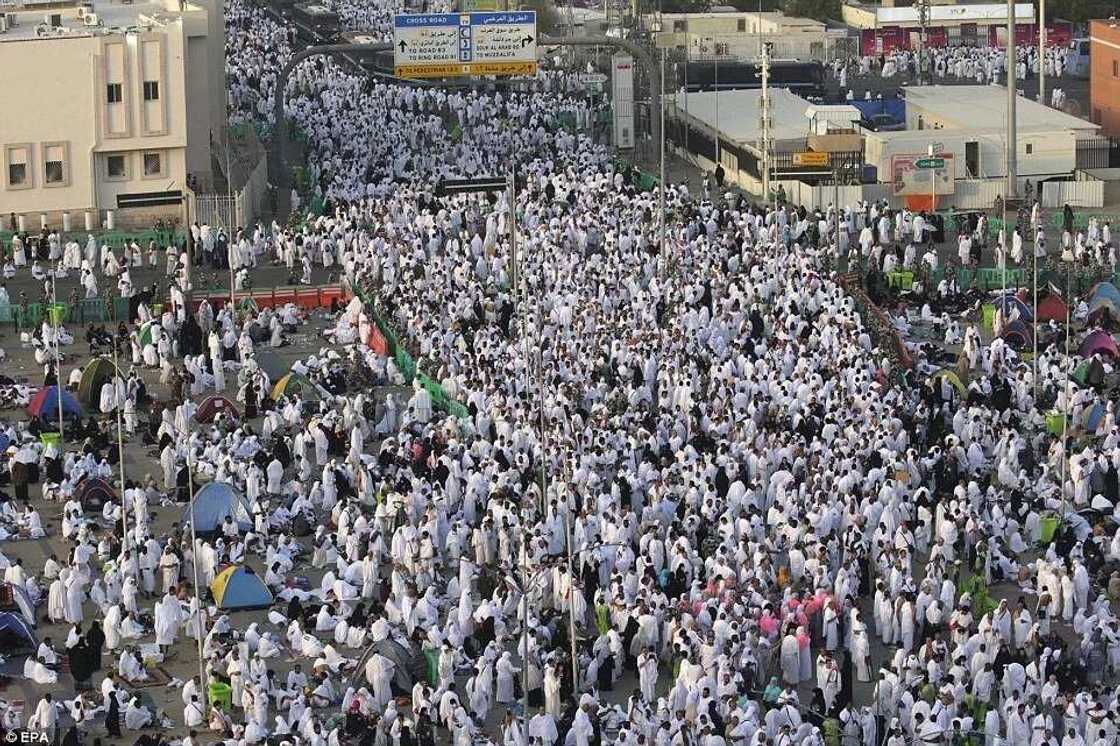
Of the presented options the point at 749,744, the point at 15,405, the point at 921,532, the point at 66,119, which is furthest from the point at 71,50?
the point at 749,744

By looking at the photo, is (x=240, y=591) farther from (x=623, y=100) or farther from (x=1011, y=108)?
(x=623, y=100)

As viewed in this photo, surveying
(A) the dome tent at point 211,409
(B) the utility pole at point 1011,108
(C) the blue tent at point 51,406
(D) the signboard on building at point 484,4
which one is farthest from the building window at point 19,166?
(D) the signboard on building at point 484,4

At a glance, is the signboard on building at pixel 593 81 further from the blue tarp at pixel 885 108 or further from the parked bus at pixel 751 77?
the blue tarp at pixel 885 108

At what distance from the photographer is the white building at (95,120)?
5278 cm

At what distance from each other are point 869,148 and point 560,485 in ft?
74.3

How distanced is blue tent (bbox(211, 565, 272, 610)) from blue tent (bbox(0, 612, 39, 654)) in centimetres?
213

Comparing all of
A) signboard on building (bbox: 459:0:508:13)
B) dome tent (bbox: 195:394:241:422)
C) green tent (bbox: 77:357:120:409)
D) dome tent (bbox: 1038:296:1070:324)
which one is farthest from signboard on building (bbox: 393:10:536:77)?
dome tent (bbox: 195:394:241:422)

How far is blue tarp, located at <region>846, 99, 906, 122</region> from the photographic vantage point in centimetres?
6247

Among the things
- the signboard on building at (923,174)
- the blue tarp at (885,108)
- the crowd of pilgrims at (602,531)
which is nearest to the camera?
the crowd of pilgrims at (602,531)

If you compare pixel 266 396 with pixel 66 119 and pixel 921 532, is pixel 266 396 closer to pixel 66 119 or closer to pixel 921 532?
pixel 921 532

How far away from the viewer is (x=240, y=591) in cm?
3153

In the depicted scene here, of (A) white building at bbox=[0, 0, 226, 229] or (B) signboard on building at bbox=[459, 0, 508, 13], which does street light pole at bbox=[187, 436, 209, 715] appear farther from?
(B) signboard on building at bbox=[459, 0, 508, 13]

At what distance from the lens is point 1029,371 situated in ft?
127

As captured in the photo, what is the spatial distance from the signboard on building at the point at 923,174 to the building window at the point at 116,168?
14269 millimetres
